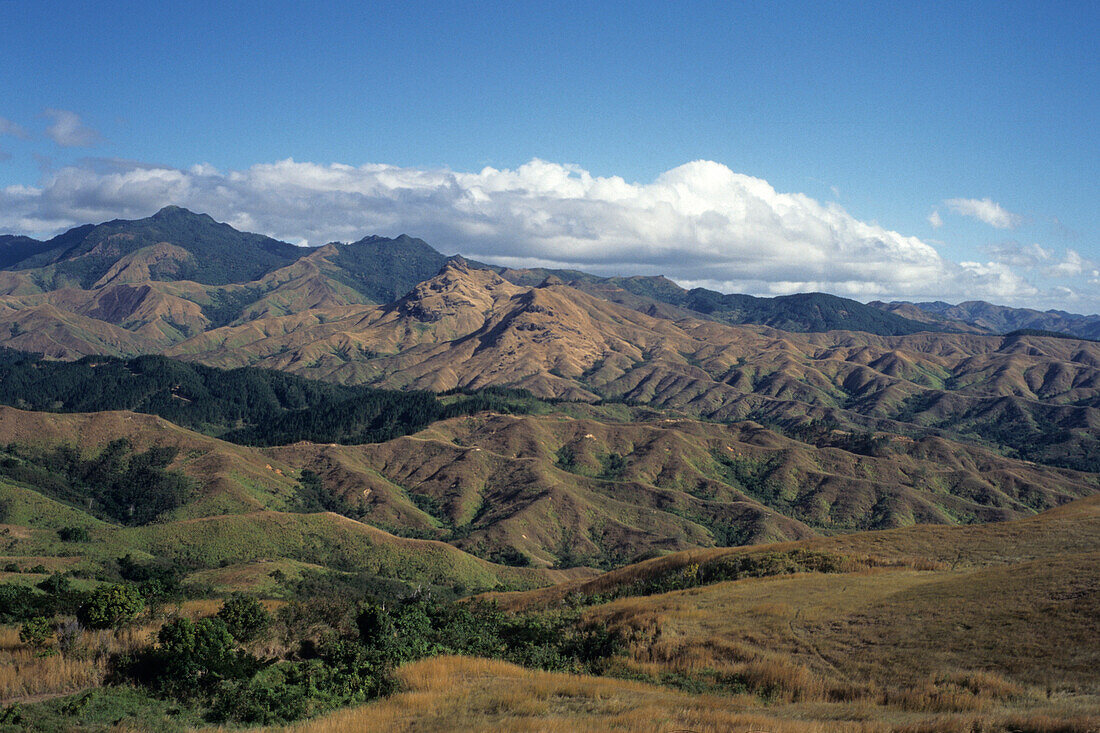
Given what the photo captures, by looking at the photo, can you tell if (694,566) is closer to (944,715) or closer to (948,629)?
(948,629)

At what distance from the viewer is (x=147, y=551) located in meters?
112

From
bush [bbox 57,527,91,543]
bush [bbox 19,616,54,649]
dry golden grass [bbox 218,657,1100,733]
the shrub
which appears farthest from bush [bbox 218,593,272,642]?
bush [bbox 57,527,91,543]

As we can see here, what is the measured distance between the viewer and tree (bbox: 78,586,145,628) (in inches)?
981

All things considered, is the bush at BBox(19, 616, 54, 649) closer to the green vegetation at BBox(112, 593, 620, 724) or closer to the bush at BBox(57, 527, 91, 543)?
the green vegetation at BBox(112, 593, 620, 724)

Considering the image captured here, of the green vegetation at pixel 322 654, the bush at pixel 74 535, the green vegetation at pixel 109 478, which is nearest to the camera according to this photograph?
the green vegetation at pixel 322 654

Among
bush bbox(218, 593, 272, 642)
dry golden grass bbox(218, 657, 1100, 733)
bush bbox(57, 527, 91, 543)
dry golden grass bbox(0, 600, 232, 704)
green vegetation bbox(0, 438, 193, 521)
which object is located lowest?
green vegetation bbox(0, 438, 193, 521)

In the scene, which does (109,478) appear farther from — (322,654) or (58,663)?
(58,663)

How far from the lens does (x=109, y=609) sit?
2539 centimetres

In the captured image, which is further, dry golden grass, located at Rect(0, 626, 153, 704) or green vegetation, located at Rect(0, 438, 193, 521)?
green vegetation, located at Rect(0, 438, 193, 521)

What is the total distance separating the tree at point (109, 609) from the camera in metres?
24.9

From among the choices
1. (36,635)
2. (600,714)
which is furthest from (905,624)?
(36,635)

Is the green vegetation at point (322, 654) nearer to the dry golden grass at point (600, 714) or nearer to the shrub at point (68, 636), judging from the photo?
the dry golden grass at point (600, 714)

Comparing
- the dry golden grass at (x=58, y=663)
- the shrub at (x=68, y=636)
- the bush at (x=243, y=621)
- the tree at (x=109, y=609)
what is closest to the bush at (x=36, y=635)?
the dry golden grass at (x=58, y=663)

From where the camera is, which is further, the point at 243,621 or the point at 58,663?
the point at 243,621
